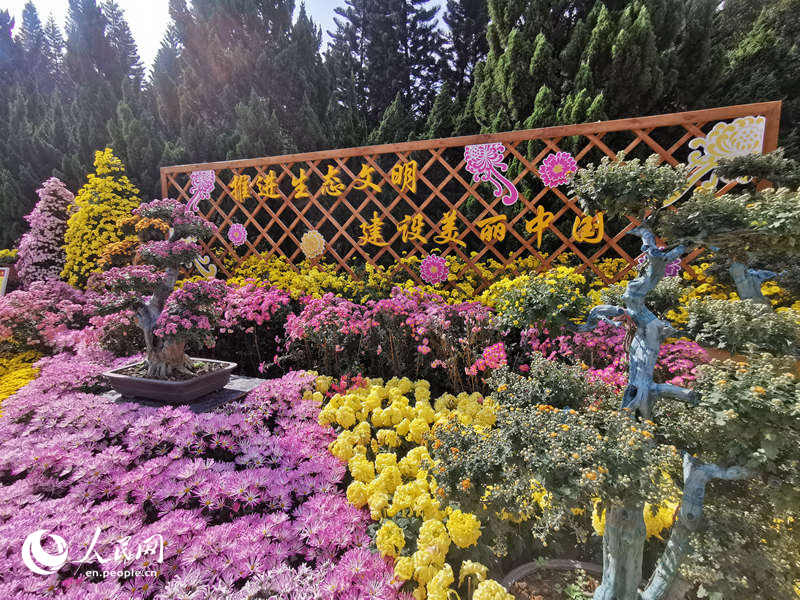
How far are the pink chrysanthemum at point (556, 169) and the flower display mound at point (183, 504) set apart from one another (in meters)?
2.27

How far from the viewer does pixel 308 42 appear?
650 centimetres

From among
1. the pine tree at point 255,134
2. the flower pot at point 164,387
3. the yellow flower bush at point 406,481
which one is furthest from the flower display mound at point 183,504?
the pine tree at point 255,134

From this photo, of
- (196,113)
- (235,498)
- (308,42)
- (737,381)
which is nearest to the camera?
(737,381)

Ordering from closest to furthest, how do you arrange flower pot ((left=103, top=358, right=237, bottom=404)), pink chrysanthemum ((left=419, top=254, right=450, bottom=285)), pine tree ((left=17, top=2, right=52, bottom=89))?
flower pot ((left=103, top=358, right=237, bottom=404)) < pink chrysanthemum ((left=419, top=254, right=450, bottom=285)) < pine tree ((left=17, top=2, right=52, bottom=89))

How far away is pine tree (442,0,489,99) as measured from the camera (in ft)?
25.2

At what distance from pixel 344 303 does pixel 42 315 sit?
2.48 meters

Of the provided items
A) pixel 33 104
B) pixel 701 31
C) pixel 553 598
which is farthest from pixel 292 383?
pixel 33 104

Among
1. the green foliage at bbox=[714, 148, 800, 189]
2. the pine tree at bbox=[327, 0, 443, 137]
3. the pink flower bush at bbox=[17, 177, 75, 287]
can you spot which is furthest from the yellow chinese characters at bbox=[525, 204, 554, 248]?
the pine tree at bbox=[327, 0, 443, 137]

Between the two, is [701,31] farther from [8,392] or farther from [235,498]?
[8,392]

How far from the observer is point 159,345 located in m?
2.12

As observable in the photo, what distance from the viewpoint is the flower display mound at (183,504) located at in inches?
35.8

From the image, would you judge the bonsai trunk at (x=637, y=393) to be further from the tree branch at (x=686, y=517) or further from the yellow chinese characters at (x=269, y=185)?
the yellow chinese characters at (x=269, y=185)

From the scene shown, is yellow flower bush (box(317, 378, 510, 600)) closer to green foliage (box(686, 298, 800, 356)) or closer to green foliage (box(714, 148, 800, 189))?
green foliage (box(686, 298, 800, 356))

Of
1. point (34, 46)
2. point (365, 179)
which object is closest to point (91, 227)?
point (365, 179)
